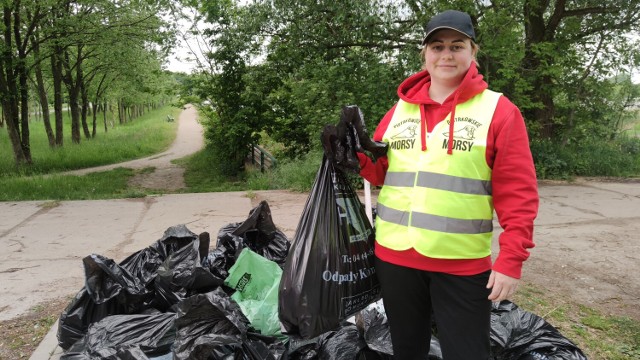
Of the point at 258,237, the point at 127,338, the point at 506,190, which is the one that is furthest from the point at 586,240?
the point at 127,338

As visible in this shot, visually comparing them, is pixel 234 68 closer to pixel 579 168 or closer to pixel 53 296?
pixel 579 168

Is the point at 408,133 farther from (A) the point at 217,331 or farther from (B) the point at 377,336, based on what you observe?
(A) the point at 217,331

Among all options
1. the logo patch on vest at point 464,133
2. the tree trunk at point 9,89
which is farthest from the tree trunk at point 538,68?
the tree trunk at point 9,89

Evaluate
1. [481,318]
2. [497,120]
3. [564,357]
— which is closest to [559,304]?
[564,357]

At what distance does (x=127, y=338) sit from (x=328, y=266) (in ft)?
4.16

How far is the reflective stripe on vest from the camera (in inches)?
66.3

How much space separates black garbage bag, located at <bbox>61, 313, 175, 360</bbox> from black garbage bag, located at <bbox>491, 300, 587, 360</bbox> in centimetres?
172

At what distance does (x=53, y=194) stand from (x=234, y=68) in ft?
18.0

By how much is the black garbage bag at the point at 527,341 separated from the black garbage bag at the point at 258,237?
1.59 meters

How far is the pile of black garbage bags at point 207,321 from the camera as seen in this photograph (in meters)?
2.35

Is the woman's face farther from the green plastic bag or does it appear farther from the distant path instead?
the distant path

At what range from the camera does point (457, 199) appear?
1.69m

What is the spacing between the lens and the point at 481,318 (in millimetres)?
1724

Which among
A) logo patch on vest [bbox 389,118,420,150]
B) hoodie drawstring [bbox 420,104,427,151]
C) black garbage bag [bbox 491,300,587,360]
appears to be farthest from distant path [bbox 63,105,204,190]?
hoodie drawstring [bbox 420,104,427,151]
